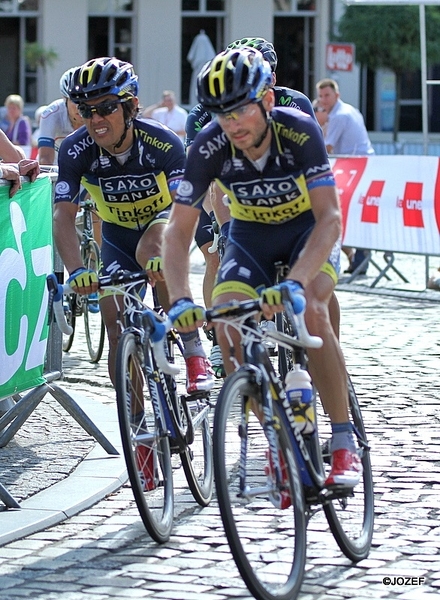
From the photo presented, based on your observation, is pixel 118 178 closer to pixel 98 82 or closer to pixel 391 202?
pixel 98 82

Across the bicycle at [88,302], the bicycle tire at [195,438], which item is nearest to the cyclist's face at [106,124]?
the bicycle tire at [195,438]

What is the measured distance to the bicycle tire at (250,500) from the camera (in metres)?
4.55

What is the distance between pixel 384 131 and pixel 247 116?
41.1 metres

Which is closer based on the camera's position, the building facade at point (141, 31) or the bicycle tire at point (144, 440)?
the bicycle tire at point (144, 440)

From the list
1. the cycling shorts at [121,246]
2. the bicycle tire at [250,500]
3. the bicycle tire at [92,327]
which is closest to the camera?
the bicycle tire at [250,500]

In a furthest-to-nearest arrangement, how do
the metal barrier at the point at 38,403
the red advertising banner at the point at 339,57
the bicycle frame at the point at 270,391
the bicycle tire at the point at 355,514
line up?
the red advertising banner at the point at 339,57
the metal barrier at the point at 38,403
the bicycle tire at the point at 355,514
the bicycle frame at the point at 270,391

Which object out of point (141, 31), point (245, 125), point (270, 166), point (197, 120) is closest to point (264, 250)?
point (270, 166)

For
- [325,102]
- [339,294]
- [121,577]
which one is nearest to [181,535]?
[121,577]

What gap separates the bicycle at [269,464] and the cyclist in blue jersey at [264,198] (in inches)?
6.1

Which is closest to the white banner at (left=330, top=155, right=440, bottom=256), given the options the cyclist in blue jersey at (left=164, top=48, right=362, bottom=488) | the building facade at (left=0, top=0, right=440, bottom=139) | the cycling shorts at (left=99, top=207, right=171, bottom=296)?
the cycling shorts at (left=99, top=207, right=171, bottom=296)

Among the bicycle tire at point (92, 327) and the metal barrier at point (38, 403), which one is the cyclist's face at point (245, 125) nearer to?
the metal barrier at point (38, 403)

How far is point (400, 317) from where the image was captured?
42.5ft

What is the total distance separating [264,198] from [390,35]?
1427 inches

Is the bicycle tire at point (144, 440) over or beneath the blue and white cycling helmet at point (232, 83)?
beneath
